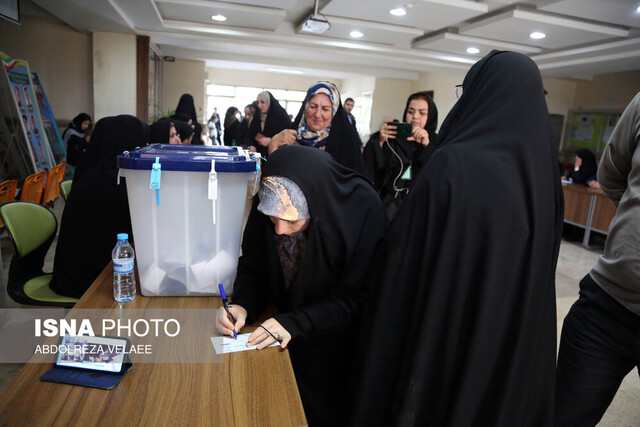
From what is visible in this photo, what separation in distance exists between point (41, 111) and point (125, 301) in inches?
261

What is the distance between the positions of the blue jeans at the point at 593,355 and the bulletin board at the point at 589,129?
8.42 meters

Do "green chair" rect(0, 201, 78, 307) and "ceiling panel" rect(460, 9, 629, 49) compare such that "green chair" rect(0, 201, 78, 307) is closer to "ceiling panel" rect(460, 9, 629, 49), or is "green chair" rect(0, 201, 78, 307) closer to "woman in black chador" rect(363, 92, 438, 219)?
"woman in black chador" rect(363, 92, 438, 219)

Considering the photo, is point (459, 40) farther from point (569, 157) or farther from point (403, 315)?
point (403, 315)

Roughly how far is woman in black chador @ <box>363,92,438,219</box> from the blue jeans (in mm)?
1618

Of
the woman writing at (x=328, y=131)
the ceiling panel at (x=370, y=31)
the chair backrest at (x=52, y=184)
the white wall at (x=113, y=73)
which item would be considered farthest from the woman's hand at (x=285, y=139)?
the white wall at (x=113, y=73)

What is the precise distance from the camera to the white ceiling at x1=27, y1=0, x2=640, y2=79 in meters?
5.04

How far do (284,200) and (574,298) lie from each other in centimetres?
335

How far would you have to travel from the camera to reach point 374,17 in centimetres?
570

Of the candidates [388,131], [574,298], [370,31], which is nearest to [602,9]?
[370,31]

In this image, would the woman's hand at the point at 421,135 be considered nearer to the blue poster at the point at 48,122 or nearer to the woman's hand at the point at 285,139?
the woman's hand at the point at 285,139

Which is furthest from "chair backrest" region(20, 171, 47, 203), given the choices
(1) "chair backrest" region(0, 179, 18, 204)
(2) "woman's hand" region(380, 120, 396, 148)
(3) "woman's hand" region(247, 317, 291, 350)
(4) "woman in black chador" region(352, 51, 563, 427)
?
(4) "woman in black chador" region(352, 51, 563, 427)

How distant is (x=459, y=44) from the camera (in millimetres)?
6699

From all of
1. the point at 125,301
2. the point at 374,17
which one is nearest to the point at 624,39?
the point at 374,17

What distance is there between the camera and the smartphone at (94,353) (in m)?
0.96
